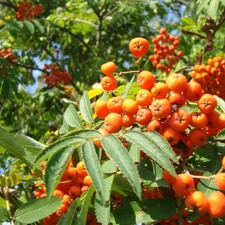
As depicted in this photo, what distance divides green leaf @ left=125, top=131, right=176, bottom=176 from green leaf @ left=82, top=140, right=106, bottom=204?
0.10 meters

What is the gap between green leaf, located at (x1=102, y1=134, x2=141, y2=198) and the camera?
0.92 metres

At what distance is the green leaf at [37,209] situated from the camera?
116 centimetres

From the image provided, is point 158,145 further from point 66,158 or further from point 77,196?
point 77,196

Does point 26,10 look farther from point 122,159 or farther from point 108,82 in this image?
point 122,159

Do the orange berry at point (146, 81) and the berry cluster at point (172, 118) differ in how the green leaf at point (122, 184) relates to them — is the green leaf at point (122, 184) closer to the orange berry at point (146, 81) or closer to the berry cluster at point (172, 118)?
the berry cluster at point (172, 118)

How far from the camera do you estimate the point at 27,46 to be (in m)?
5.34

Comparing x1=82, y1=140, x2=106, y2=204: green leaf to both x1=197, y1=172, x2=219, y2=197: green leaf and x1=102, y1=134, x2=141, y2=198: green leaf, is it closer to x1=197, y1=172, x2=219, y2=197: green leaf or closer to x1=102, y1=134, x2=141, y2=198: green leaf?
x1=102, y1=134, x2=141, y2=198: green leaf

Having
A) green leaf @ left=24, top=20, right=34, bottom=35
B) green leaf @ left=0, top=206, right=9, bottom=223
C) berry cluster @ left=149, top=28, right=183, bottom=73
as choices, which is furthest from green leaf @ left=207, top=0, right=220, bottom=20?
green leaf @ left=24, top=20, right=34, bottom=35

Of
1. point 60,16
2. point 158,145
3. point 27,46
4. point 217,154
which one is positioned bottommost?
point 27,46

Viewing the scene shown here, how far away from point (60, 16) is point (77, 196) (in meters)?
4.07

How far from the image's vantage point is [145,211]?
3.61 ft

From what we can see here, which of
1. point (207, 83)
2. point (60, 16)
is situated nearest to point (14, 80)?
point (60, 16)

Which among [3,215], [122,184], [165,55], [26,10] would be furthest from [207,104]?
[26,10]

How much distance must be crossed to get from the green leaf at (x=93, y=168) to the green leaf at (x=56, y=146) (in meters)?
0.03
